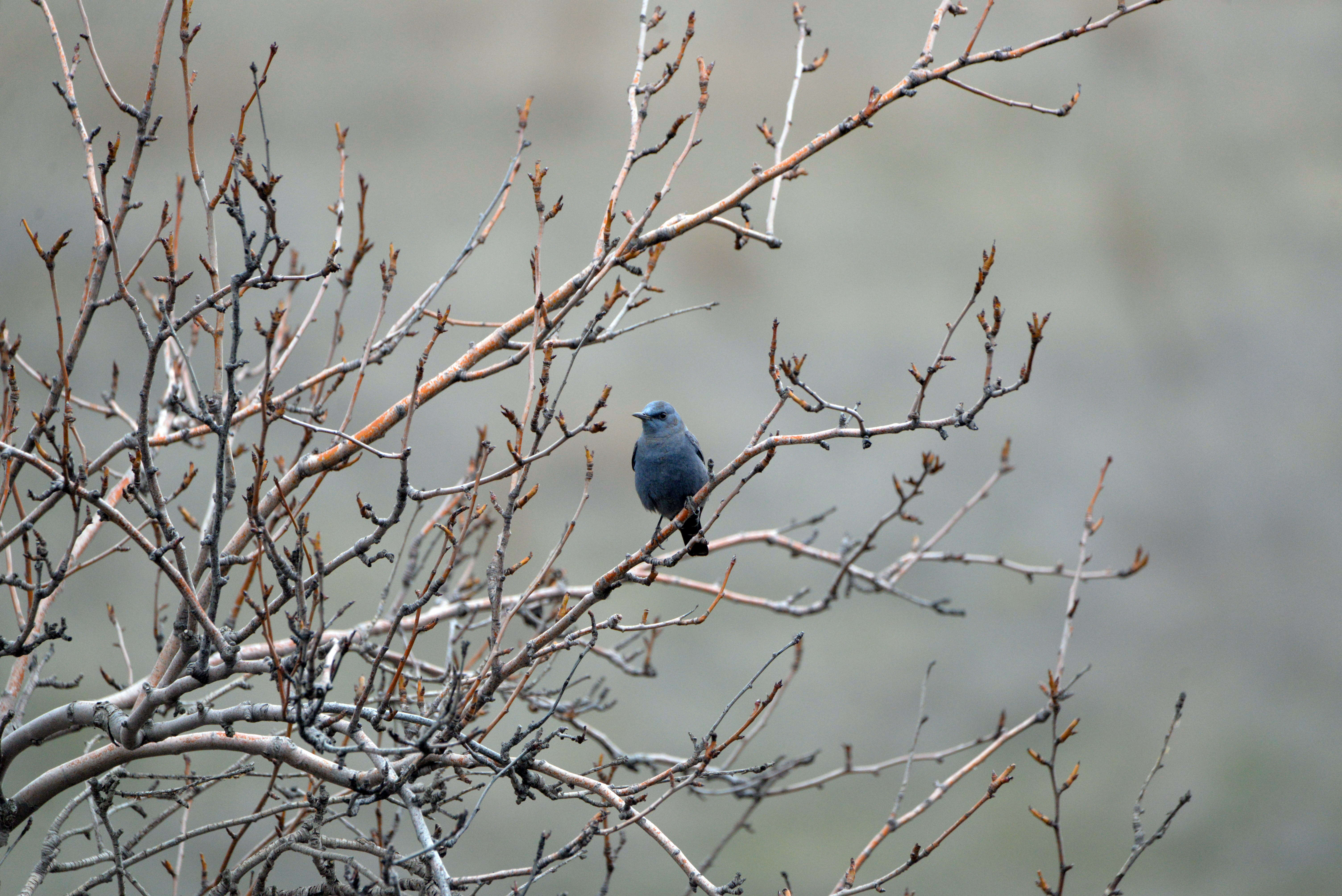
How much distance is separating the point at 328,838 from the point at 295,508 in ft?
3.72

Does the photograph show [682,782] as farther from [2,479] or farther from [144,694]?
[2,479]

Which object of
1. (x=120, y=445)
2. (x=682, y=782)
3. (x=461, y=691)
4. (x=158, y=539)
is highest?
(x=120, y=445)

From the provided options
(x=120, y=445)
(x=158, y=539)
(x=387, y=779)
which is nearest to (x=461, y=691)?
(x=387, y=779)

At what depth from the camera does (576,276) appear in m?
3.50

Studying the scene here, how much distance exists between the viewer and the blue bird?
461 centimetres

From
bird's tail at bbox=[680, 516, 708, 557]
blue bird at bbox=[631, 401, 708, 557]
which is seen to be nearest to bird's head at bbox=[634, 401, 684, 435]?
blue bird at bbox=[631, 401, 708, 557]

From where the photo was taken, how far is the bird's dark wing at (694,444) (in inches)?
185

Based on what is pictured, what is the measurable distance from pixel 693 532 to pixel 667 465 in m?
0.35

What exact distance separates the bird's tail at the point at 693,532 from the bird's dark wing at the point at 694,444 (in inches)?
13.0

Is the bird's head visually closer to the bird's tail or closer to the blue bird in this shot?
the blue bird

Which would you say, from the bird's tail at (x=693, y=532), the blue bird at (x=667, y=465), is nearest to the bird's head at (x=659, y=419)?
the blue bird at (x=667, y=465)

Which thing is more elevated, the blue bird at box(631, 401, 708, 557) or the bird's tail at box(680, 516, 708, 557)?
the blue bird at box(631, 401, 708, 557)

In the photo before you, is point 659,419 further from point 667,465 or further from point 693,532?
point 693,532

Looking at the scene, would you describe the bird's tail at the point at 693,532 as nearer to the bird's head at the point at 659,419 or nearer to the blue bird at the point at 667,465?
the blue bird at the point at 667,465
